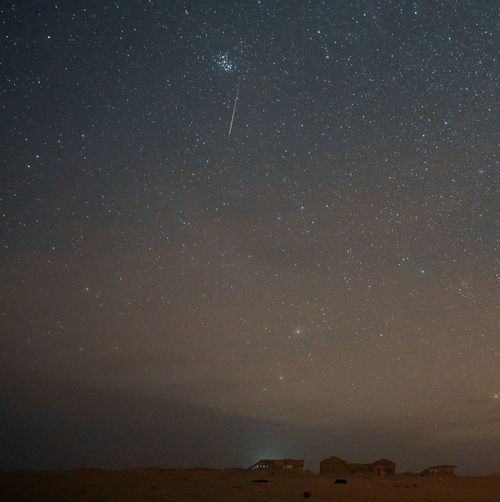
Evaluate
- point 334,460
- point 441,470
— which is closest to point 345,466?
point 334,460

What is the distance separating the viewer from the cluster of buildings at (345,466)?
52562mm

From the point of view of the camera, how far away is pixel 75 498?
15.7 m

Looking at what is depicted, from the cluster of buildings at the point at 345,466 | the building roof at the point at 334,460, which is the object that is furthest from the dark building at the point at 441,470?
the building roof at the point at 334,460

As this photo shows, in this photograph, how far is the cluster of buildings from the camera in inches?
2069

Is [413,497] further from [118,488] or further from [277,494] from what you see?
[118,488]

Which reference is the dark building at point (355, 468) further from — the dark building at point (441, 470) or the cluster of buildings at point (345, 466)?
the dark building at point (441, 470)

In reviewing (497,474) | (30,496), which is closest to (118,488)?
(30,496)

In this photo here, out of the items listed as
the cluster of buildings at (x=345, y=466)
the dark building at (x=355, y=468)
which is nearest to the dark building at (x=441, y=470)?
the cluster of buildings at (x=345, y=466)

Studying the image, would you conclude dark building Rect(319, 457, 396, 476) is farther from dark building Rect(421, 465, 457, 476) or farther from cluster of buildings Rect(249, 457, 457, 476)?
dark building Rect(421, 465, 457, 476)

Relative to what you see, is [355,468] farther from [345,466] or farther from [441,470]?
[441,470]

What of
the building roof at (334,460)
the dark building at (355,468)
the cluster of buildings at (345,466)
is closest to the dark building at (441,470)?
the cluster of buildings at (345,466)

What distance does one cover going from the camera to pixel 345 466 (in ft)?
175

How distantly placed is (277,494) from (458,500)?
7562 mm

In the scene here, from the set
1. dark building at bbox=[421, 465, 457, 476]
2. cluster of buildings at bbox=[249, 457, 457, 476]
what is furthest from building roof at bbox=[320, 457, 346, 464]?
dark building at bbox=[421, 465, 457, 476]
